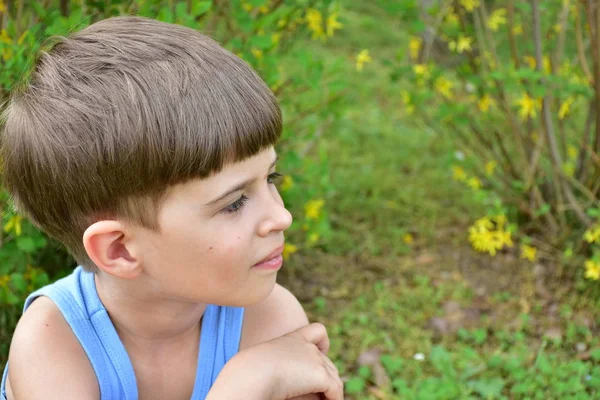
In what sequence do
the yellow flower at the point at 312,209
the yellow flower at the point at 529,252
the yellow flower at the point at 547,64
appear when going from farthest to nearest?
1. the yellow flower at the point at 547,64
2. the yellow flower at the point at 529,252
3. the yellow flower at the point at 312,209

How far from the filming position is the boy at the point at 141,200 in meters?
1.41

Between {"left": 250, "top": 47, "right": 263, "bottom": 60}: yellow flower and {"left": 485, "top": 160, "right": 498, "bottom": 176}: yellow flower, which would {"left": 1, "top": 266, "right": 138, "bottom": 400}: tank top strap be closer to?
{"left": 250, "top": 47, "right": 263, "bottom": 60}: yellow flower

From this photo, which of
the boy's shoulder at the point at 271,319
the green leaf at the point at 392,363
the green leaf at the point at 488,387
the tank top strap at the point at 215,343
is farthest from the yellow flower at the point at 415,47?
the tank top strap at the point at 215,343

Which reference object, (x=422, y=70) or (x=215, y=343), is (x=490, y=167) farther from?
(x=215, y=343)

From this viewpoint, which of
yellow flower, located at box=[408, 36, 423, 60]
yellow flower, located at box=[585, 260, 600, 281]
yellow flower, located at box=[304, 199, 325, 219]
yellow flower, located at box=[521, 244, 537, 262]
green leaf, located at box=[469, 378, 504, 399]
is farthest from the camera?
yellow flower, located at box=[408, 36, 423, 60]

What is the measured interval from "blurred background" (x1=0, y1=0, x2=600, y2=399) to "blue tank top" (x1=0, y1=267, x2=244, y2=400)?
368 millimetres

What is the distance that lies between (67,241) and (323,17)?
4.53 ft

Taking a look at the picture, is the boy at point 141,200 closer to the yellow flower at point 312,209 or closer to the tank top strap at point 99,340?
the tank top strap at point 99,340

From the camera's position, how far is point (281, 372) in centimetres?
163

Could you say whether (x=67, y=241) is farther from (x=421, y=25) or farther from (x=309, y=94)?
(x=309, y=94)

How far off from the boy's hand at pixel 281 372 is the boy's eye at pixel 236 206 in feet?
1.15

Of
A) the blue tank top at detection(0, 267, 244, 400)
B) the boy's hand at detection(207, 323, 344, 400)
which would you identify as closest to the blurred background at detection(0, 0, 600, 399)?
the blue tank top at detection(0, 267, 244, 400)

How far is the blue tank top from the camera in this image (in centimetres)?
166

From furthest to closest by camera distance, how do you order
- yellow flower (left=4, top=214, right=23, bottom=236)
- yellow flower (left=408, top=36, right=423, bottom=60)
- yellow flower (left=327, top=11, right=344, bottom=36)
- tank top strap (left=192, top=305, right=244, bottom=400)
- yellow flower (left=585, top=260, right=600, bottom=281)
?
yellow flower (left=408, top=36, right=423, bottom=60) → yellow flower (left=327, top=11, right=344, bottom=36) → yellow flower (left=585, top=260, right=600, bottom=281) → yellow flower (left=4, top=214, right=23, bottom=236) → tank top strap (left=192, top=305, right=244, bottom=400)
